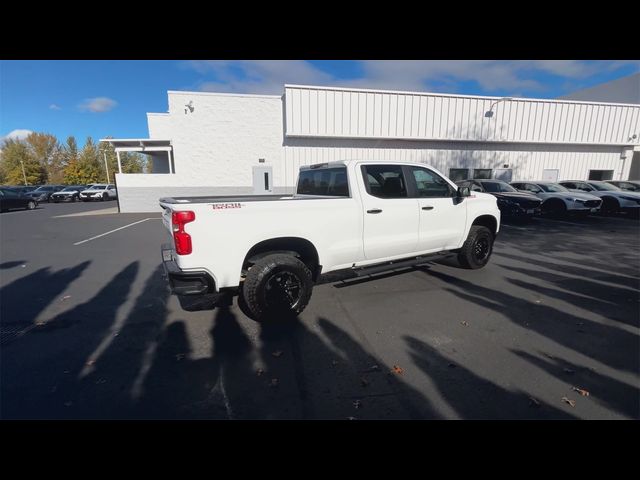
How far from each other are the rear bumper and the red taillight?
0.81 feet

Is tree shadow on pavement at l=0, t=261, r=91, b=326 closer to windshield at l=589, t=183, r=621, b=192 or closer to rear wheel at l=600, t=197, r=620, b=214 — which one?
rear wheel at l=600, t=197, r=620, b=214

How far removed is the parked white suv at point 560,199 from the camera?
12.2 meters

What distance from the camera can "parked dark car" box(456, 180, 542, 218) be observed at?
39.1ft

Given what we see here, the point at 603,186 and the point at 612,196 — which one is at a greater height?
the point at 603,186

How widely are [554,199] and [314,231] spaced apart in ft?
45.7

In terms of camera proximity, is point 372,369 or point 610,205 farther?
point 610,205

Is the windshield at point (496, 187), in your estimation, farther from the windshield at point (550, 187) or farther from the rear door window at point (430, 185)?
the rear door window at point (430, 185)

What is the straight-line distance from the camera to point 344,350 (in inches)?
126

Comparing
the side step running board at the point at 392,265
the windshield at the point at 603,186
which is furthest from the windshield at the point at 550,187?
the side step running board at the point at 392,265

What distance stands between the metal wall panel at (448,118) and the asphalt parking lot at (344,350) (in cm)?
1149

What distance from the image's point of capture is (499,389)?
2537 millimetres

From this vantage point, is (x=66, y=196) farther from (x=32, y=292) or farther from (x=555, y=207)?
(x=555, y=207)

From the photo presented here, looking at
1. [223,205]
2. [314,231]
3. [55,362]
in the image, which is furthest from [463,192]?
[55,362]
